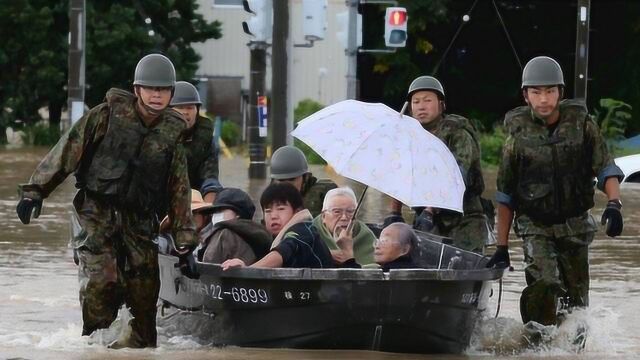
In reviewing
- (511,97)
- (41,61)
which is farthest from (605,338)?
(511,97)

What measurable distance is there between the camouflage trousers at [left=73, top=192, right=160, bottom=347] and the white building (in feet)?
132

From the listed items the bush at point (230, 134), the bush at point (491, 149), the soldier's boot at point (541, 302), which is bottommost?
the bush at point (230, 134)

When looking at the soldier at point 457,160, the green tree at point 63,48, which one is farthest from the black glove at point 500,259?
the green tree at point 63,48

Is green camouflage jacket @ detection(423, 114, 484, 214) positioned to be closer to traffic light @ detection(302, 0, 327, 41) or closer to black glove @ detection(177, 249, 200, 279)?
black glove @ detection(177, 249, 200, 279)

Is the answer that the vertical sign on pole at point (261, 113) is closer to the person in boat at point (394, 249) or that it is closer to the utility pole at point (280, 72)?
the utility pole at point (280, 72)

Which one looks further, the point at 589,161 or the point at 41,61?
the point at 41,61

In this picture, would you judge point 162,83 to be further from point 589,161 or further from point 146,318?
point 589,161

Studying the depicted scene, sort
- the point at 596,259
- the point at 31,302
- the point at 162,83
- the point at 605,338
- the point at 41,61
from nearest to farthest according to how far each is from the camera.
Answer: the point at 162,83
the point at 605,338
the point at 31,302
the point at 596,259
the point at 41,61

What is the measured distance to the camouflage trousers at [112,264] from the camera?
9703 millimetres

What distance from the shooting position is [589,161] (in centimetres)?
1036

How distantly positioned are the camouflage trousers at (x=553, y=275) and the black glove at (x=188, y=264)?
7.30 feet

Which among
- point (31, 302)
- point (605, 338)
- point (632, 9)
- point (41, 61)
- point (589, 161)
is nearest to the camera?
point (589, 161)

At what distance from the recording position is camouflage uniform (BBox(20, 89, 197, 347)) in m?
9.55

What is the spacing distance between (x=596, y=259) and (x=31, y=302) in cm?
640
